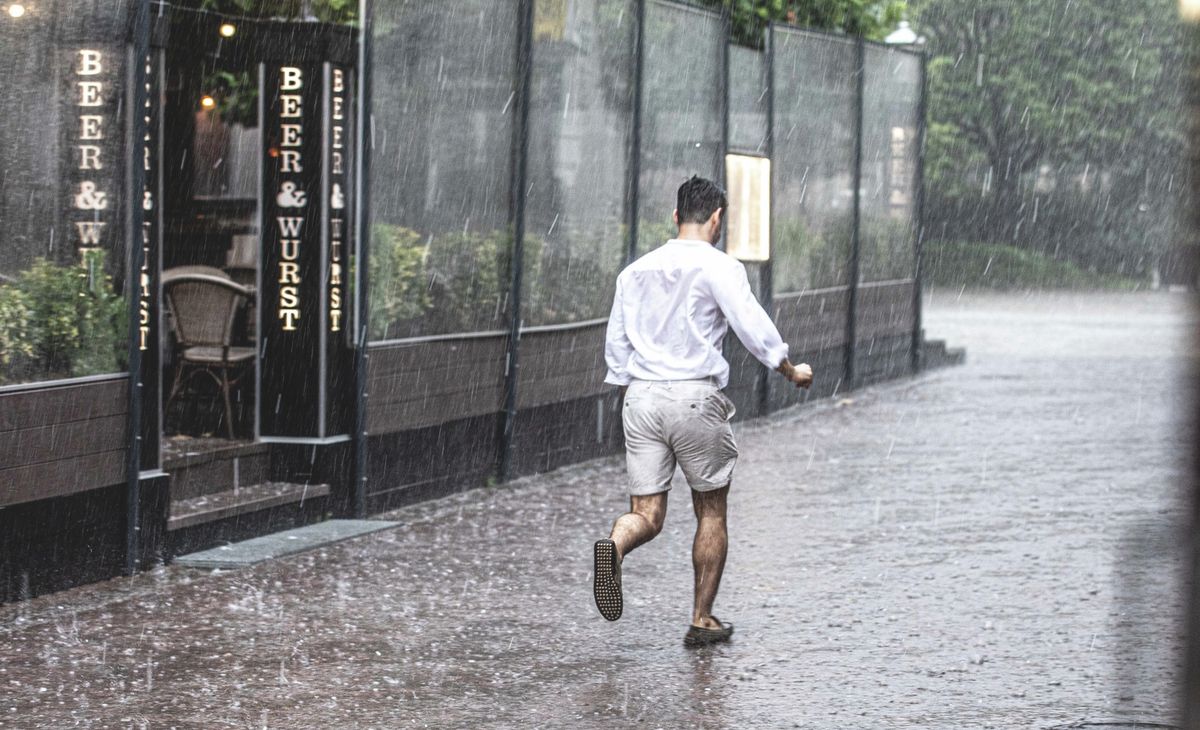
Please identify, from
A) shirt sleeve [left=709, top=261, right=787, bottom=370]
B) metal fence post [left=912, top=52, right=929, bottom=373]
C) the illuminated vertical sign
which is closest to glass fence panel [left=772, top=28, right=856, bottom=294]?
metal fence post [left=912, top=52, right=929, bottom=373]

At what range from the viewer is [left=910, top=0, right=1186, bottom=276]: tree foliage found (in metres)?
52.3

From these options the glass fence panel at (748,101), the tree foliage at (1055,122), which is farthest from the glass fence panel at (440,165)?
the tree foliage at (1055,122)

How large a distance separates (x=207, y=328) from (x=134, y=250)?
2.60 m

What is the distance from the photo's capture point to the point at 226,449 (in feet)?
32.3

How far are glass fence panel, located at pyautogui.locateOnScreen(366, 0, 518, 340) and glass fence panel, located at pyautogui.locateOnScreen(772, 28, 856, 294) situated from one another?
18.5ft

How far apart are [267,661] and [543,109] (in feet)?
22.0

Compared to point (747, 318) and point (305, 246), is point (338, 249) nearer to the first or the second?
point (305, 246)

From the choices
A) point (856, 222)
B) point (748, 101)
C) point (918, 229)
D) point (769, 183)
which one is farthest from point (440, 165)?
point (918, 229)

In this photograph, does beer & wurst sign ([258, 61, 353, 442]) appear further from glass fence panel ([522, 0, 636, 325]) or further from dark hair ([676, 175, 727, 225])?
dark hair ([676, 175, 727, 225])

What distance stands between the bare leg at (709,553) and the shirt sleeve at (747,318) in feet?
1.89

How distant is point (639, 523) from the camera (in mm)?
6820

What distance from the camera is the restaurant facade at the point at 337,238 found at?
7.99m

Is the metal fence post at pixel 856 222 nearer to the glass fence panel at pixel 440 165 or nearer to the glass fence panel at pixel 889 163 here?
the glass fence panel at pixel 889 163

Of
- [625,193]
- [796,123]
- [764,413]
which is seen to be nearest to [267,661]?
[625,193]
